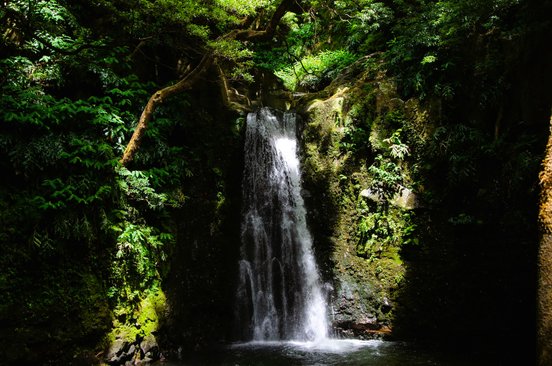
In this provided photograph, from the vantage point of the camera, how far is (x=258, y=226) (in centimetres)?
914

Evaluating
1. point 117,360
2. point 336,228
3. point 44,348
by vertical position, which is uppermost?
point 336,228

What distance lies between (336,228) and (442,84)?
4202mm

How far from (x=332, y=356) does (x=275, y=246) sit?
3015mm

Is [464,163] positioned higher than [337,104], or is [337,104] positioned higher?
[337,104]

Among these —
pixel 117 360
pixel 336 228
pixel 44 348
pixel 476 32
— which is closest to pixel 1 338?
pixel 44 348

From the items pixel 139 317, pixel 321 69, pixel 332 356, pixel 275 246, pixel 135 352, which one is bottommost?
pixel 332 356

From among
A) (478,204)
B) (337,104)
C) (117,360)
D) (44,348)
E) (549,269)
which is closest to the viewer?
(549,269)

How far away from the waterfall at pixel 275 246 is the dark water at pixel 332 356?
2.06 ft

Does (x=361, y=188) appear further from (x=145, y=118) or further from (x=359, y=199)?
(x=145, y=118)

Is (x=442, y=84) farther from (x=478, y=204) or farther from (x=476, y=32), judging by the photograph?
(x=478, y=204)

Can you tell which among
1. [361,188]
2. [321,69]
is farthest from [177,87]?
[321,69]

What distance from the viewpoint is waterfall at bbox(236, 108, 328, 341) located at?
823 cm

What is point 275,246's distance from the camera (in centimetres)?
898

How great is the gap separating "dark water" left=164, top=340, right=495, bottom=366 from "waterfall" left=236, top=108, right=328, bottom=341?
63 cm
